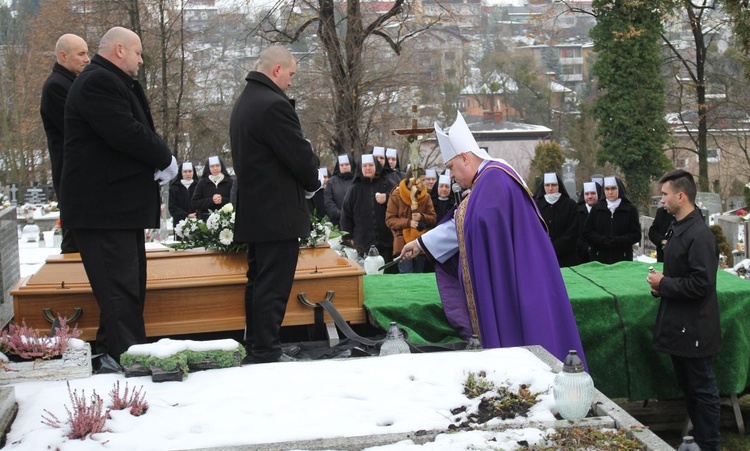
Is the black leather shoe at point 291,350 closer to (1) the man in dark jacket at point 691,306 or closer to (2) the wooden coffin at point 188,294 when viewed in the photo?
(2) the wooden coffin at point 188,294

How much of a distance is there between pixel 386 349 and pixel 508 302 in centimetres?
91

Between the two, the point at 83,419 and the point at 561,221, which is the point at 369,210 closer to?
the point at 561,221

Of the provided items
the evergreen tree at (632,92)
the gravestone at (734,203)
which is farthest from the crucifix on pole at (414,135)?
the gravestone at (734,203)

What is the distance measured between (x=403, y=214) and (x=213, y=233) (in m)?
4.33

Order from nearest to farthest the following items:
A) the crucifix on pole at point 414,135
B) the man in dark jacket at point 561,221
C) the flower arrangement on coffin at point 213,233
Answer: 1. the flower arrangement on coffin at point 213,233
2. the crucifix on pole at point 414,135
3. the man in dark jacket at point 561,221

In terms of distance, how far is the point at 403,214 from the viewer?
35.4 feet

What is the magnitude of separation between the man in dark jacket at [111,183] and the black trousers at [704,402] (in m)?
3.37

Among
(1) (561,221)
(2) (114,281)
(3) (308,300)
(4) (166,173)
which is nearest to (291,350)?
(3) (308,300)

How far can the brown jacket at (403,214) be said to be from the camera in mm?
10680

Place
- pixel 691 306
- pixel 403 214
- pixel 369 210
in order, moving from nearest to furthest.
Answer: pixel 691 306, pixel 403 214, pixel 369 210

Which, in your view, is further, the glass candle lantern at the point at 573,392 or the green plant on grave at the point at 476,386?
the green plant on grave at the point at 476,386

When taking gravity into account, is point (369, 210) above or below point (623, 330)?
above

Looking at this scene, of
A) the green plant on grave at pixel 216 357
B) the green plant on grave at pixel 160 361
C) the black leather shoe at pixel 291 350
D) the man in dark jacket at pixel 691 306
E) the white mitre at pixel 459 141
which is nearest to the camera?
the green plant on grave at pixel 160 361

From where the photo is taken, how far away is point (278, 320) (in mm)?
5406
